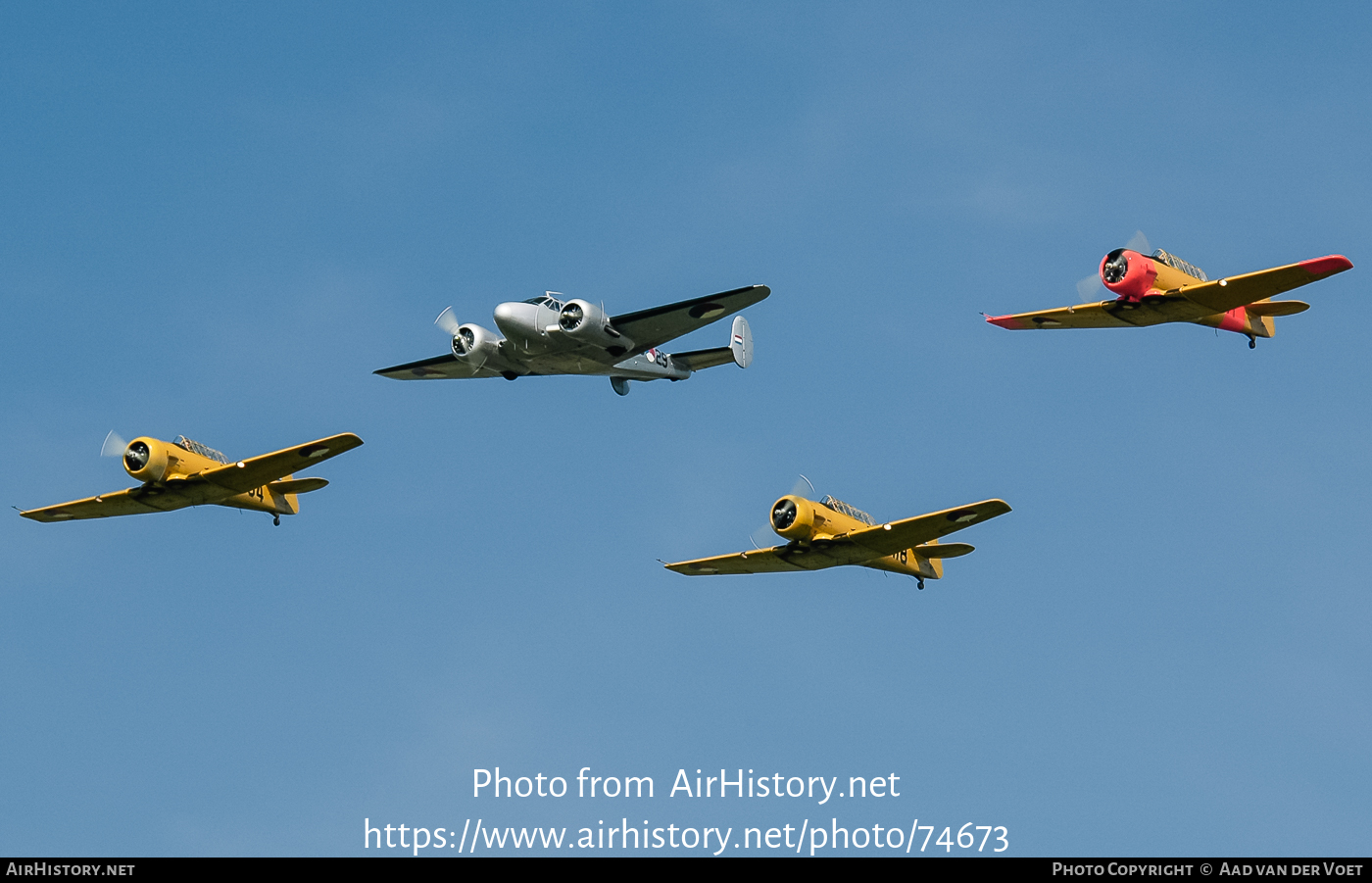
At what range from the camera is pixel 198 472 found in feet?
193

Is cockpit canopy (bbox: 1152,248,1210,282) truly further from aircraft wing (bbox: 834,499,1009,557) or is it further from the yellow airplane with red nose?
aircraft wing (bbox: 834,499,1009,557)

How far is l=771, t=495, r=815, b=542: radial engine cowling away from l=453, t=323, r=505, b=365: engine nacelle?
13.3m

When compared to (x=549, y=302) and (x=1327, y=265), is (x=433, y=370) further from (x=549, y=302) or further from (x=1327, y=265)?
(x=1327, y=265)

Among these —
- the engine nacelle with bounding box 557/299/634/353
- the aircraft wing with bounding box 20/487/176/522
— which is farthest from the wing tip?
the aircraft wing with bounding box 20/487/176/522

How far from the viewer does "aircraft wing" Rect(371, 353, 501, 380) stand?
6806 cm

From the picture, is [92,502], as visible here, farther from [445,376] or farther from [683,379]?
[683,379]

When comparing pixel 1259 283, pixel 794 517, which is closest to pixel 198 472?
pixel 794 517

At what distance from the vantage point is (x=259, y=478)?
58688 mm

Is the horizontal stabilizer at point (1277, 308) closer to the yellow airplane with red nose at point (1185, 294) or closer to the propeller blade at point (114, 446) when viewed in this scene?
the yellow airplane with red nose at point (1185, 294)

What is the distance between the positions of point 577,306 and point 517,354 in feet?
11.2
